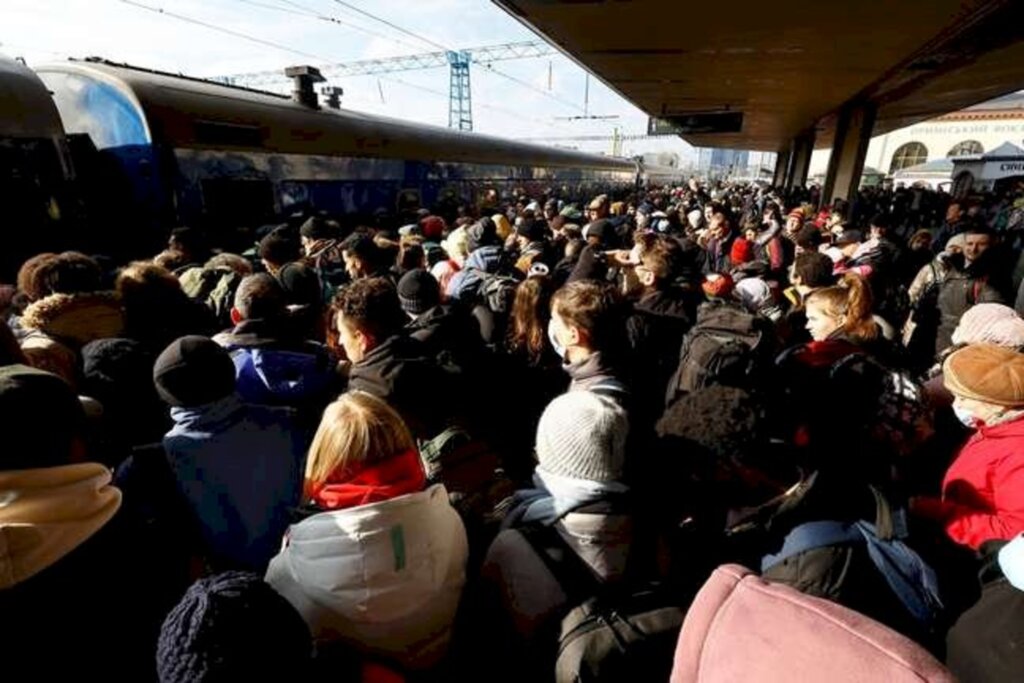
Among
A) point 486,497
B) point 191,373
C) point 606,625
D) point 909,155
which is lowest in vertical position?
point 486,497

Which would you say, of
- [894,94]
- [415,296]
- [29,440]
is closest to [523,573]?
[29,440]

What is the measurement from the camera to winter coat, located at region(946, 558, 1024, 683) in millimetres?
1142

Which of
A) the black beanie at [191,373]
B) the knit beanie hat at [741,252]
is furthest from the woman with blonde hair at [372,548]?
the knit beanie hat at [741,252]

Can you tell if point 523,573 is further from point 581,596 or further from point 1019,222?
point 1019,222

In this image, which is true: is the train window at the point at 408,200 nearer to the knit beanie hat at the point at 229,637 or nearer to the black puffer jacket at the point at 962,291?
the black puffer jacket at the point at 962,291

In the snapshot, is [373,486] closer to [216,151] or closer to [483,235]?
[483,235]

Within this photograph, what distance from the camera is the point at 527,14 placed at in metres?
4.68

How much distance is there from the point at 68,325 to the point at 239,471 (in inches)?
51.6

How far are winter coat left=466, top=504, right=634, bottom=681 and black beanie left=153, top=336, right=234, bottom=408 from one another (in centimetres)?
110

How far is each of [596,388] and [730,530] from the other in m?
0.84

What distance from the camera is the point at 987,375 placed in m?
1.89

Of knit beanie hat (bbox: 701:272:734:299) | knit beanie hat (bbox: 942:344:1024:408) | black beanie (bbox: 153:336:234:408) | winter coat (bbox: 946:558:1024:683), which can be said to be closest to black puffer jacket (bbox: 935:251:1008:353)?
knit beanie hat (bbox: 701:272:734:299)

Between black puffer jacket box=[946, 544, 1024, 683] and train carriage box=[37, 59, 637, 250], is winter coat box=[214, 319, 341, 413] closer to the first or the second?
black puffer jacket box=[946, 544, 1024, 683]

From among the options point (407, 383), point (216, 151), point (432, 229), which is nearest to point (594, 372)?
point (407, 383)
